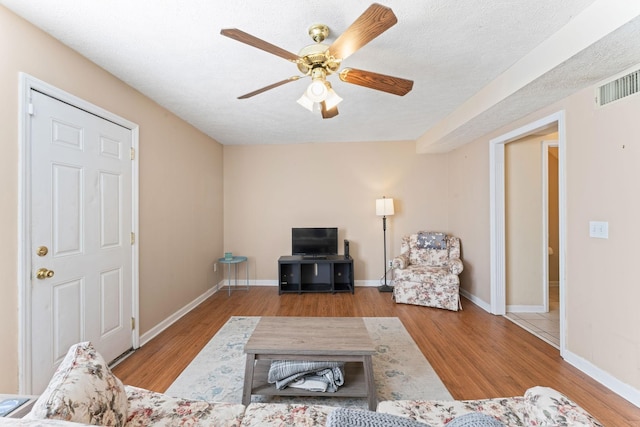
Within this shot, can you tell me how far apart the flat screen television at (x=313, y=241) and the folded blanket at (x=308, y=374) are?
8.68 feet

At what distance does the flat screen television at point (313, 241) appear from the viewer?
441 centimetres

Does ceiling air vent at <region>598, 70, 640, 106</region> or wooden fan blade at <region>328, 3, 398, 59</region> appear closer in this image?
wooden fan blade at <region>328, 3, 398, 59</region>

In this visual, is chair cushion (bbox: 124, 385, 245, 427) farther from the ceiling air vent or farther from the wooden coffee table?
the ceiling air vent

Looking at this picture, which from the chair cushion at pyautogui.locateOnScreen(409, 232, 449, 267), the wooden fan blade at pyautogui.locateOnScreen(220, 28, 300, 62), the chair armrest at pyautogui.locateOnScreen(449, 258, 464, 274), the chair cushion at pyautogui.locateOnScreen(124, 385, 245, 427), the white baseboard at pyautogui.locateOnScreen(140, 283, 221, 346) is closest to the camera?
the chair cushion at pyautogui.locateOnScreen(124, 385, 245, 427)

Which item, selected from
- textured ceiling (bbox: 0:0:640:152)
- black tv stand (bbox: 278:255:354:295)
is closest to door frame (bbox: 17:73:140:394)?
textured ceiling (bbox: 0:0:640:152)

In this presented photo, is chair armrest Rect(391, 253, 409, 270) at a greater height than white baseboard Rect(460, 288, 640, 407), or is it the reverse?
chair armrest Rect(391, 253, 409, 270)

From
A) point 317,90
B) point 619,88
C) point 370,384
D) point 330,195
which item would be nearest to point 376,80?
point 317,90

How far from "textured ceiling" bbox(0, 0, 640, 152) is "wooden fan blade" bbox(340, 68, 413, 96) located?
28 cm

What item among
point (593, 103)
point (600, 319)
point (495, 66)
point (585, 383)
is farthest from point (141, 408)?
point (593, 103)

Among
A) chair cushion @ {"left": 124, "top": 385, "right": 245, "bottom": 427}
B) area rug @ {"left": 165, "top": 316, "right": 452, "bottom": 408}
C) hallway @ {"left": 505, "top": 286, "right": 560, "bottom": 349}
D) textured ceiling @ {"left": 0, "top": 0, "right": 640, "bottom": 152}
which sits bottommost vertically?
area rug @ {"left": 165, "top": 316, "right": 452, "bottom": 408}

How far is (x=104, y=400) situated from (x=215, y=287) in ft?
11.9

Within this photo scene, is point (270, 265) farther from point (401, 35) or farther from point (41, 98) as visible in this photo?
point (401, 35)

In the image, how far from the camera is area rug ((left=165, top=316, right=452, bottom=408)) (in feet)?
6.12

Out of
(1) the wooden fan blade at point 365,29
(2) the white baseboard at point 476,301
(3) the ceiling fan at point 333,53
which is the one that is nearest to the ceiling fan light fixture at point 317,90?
(3) the ceiling fan at point 333,53
